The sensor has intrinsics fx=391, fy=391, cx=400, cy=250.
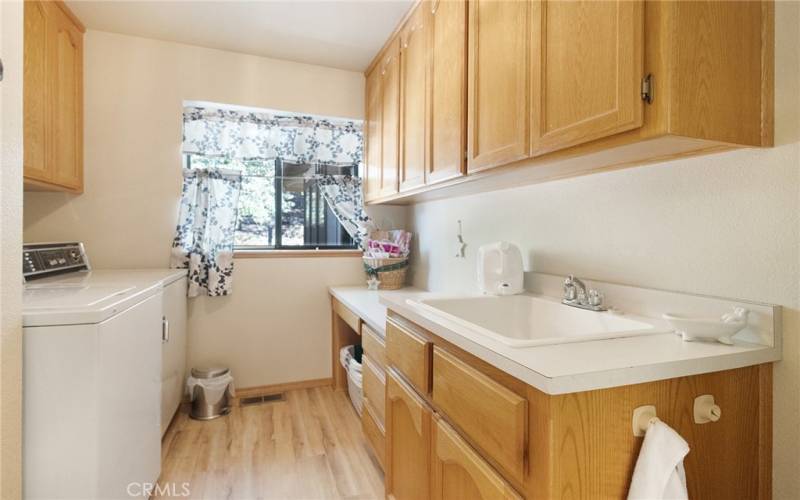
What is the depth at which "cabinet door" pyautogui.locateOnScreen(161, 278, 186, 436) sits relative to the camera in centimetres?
210

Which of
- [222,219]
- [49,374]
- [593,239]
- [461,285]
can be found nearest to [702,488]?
[593,239]

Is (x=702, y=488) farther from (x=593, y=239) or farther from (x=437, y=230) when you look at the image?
(x=437, y=230)

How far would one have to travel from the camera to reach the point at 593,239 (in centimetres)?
138

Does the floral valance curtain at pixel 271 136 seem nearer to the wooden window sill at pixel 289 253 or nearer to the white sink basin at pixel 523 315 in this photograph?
the wooden window sill at pixel 289 253

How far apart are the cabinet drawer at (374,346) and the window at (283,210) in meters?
1.25

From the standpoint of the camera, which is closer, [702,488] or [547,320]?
[702,488]

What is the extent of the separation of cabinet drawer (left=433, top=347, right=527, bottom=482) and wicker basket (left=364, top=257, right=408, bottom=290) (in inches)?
64.8

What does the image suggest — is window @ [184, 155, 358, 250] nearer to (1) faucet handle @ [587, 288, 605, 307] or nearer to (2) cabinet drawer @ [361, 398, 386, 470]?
(2) cabinet drawer @ [361, 398, 386, 470]

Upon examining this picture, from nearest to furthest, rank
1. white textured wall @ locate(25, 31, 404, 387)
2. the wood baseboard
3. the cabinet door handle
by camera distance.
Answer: the cabinet door handle → white textured wall @ locate(25, 31, 404, 387) → the wood baseboard

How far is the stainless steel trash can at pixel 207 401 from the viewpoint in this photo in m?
2.47

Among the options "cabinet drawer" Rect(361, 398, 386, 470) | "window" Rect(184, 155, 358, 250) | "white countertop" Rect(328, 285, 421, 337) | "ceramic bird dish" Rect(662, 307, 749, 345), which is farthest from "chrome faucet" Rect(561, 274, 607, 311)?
"window" Rect(184, 155, 358, 250)

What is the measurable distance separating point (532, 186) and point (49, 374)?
1.83m

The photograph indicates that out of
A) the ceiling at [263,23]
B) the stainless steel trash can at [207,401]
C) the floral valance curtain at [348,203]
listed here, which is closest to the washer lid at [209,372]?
the stainless steel trash can at [207,401]

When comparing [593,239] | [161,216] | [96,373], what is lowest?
[96,373]
